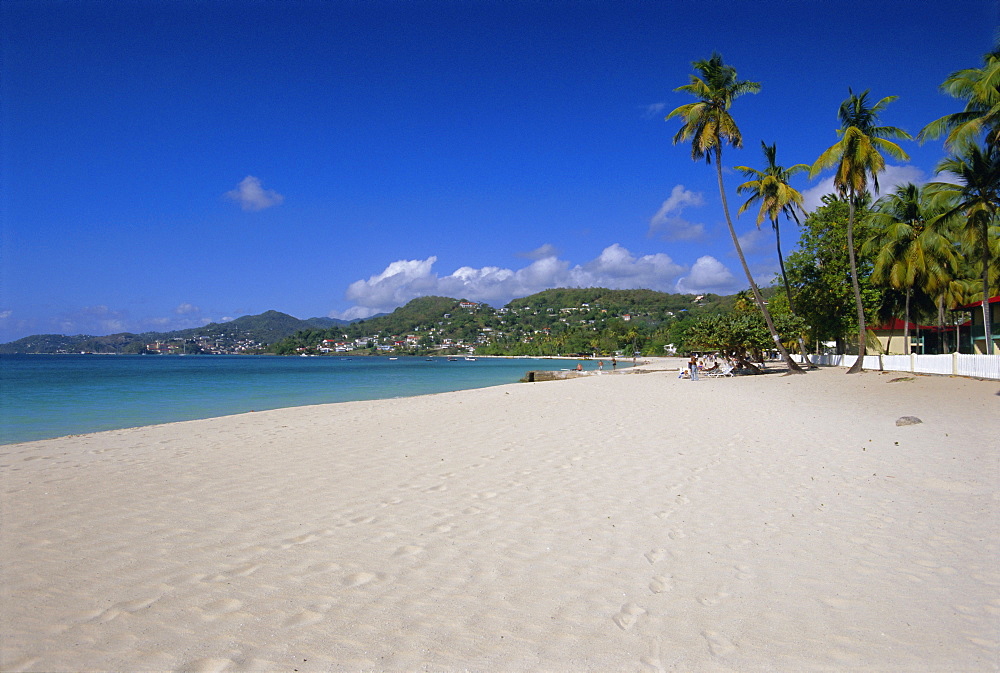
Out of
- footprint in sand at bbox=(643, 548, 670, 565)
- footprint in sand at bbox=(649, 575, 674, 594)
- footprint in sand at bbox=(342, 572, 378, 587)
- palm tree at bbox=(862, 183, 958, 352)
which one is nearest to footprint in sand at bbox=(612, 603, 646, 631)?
footprint in sand at bbox=(649, 575, 674, 594)

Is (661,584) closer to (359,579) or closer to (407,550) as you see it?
(407,550)

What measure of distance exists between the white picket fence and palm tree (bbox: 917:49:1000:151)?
23.1ft

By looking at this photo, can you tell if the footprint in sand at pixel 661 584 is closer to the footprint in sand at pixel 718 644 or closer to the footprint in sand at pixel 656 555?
the footprint in sand at pixel 656 555

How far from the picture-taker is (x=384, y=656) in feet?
10.1

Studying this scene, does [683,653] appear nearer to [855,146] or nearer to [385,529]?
[385,529]

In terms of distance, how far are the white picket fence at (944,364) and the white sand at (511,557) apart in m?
11.9

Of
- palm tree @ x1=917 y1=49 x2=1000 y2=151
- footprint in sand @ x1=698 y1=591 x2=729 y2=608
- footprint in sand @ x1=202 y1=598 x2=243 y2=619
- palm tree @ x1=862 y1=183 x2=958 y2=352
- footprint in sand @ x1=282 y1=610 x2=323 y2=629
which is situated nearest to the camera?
footprint in sand @ x1=282 y1=610 x2=323 y2=629

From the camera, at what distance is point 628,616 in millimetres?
3512

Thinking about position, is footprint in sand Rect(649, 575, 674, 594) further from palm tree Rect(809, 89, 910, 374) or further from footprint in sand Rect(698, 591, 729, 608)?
palm tree Rect(809, 89, 910, 374)

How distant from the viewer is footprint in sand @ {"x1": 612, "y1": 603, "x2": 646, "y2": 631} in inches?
134

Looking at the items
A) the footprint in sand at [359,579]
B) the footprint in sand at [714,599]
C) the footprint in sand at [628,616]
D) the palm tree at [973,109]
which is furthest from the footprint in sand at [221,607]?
the palm tree at [973,109]

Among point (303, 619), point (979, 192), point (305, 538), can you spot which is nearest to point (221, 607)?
point (303, 619)

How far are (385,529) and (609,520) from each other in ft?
6.94

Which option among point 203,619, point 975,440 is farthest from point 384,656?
point 975,440
